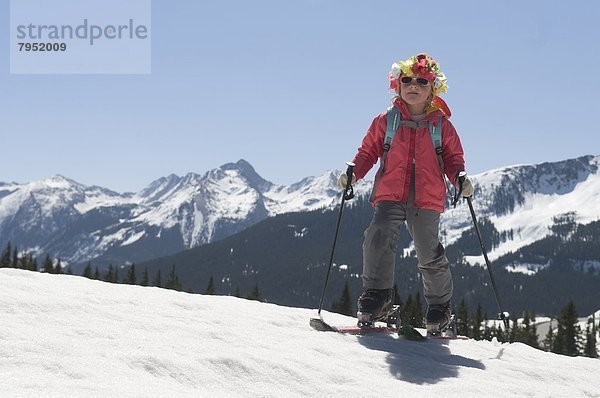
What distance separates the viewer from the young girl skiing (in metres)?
6.79

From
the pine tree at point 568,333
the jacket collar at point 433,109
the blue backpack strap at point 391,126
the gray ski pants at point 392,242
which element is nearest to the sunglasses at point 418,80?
the jacket collar at point 433,109

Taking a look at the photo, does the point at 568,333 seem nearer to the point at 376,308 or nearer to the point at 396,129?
the point at 376,308

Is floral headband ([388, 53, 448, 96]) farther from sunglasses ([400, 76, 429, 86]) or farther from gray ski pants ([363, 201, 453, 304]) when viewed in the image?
gray ski pants ([363, 201, 453, 304])

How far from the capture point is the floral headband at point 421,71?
7375 millimetres

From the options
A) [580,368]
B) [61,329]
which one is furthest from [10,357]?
[580,368]

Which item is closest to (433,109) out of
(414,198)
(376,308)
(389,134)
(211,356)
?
(389,134)

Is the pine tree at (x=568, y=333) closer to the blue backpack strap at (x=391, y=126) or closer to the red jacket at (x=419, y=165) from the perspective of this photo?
the red jacket at (x=419, y=165)

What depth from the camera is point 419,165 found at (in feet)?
22.4

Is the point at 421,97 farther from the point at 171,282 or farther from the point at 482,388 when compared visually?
the point at 171,282

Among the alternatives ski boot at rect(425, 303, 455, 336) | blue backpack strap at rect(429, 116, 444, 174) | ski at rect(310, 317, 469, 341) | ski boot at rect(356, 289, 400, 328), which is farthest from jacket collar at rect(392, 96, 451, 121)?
ski at rect(310, 317, 469, 341)

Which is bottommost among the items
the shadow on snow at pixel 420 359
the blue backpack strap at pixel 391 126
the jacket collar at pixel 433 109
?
the shadow on snow at pixel 420 359

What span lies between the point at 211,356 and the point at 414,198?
3695 millimetres

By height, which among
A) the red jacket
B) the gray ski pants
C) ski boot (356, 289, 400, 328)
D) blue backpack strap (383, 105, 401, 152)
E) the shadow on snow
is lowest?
the shadow on snow

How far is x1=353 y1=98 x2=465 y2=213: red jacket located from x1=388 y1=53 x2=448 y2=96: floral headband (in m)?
0.41
